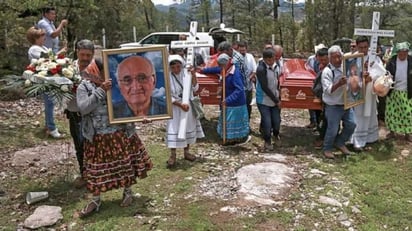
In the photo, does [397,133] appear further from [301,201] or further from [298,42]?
[298,42]

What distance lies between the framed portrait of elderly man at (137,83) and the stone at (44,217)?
3.91ft

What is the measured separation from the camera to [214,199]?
4.93 meters

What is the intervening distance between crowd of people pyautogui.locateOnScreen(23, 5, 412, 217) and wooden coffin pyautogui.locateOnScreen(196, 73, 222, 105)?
116 mm

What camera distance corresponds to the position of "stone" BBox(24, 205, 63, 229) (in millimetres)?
4473

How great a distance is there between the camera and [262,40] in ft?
78.9

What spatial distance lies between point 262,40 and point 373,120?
58.0 feet

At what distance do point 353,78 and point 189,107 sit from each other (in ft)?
7.31

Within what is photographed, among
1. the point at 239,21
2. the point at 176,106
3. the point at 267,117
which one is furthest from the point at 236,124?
the point at 239,21

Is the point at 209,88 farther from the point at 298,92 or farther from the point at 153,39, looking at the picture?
the point at 153,39

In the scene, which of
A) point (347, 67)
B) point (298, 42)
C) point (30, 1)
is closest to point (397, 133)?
point (347, 67)

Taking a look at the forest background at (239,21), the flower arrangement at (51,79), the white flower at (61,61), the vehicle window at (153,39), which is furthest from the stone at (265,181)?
the vehicle window at (153,39)

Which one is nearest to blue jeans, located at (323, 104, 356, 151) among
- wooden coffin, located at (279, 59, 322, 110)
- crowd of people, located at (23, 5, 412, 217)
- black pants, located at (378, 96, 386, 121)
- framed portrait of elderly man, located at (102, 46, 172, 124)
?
crowd of people, located at (23, 5, 412, 217)

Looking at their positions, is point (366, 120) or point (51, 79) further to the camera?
point (366, 120)

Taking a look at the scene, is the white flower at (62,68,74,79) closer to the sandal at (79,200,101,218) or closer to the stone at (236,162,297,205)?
the sandal at (79,200,101,218)
